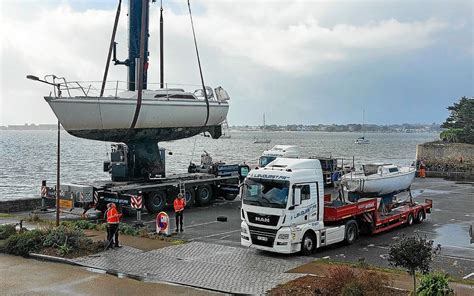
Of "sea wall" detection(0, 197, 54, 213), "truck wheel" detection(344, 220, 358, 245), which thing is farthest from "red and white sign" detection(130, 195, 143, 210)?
"truck wheel" detection(344, 220, 358, 245)

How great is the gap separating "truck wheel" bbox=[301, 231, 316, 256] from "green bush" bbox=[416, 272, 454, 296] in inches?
228

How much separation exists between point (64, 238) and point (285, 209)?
6.44 meters

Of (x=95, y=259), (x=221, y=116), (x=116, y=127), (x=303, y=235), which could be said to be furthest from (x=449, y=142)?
(x=95, y=259)

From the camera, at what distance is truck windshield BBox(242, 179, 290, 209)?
15094mm

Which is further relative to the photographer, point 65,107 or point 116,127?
point 116,127

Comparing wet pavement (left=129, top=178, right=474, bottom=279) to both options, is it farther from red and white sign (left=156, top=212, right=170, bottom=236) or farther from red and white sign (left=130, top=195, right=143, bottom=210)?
red and white sign (left=130, top=195, right=143, bottom=210)

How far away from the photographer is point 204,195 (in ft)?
90.1

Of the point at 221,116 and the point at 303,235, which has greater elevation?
the point at 221,116

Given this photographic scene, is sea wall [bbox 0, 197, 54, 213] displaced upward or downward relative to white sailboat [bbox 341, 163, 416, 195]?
downward

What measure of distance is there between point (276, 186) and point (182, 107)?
13264mm

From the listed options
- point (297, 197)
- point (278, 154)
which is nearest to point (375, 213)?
point (297, 197)

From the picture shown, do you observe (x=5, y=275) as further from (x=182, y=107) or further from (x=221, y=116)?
(x=221, y=116)

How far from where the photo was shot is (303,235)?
15.4 m

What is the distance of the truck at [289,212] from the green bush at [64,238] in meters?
4.78
